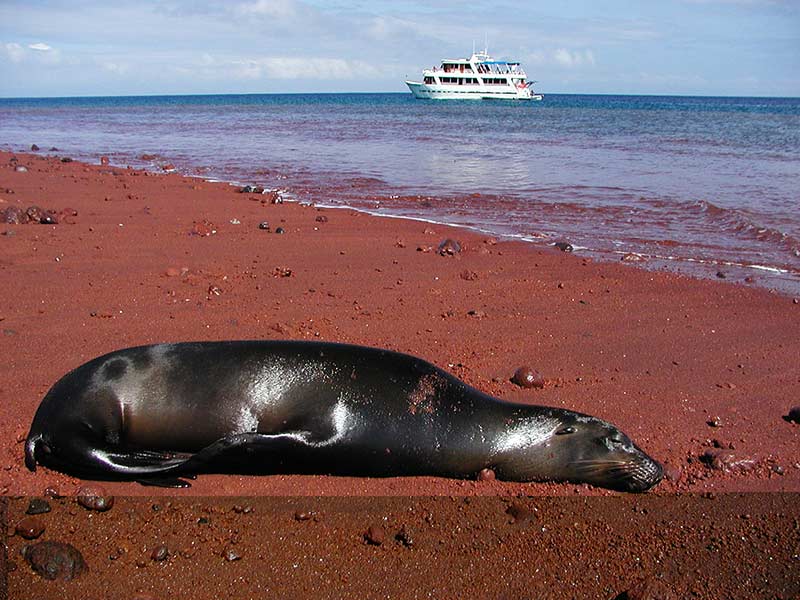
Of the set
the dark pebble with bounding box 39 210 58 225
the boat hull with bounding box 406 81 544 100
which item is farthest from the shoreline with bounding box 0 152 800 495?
the boat hull with bounding box 406 81 544 100

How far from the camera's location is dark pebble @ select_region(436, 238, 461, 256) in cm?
795

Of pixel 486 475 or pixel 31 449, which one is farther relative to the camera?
pixel 486 475

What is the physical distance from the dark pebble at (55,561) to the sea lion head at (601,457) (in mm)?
2191

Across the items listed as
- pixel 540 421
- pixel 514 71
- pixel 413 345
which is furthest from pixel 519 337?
pixel 514 71

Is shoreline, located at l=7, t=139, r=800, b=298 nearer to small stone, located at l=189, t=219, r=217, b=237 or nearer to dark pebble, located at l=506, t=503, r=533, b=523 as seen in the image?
small stone, located at l=189, t=219, r=217, b=237

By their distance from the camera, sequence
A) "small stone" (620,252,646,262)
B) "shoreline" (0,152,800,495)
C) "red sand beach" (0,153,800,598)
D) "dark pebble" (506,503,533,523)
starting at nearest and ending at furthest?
1. "dark pebble" (506,503,533,523)
2. "red sand beach" (0,153,800,598)
3. "shoreline" (0,152,800,495)
4. "small stone" (620,252,646,262)

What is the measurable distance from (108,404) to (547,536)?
2.08 metres

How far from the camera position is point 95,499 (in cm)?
329

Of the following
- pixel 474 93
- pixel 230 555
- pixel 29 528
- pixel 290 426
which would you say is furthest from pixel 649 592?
pixel 474 93

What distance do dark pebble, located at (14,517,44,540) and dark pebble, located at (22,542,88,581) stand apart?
148 mm

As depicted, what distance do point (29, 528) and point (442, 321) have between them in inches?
133

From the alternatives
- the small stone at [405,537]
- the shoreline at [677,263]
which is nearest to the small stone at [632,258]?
the shoreline at [677,263]

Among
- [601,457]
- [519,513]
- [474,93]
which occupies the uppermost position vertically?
[474,93]

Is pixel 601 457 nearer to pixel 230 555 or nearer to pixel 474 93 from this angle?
pixel 230 555
